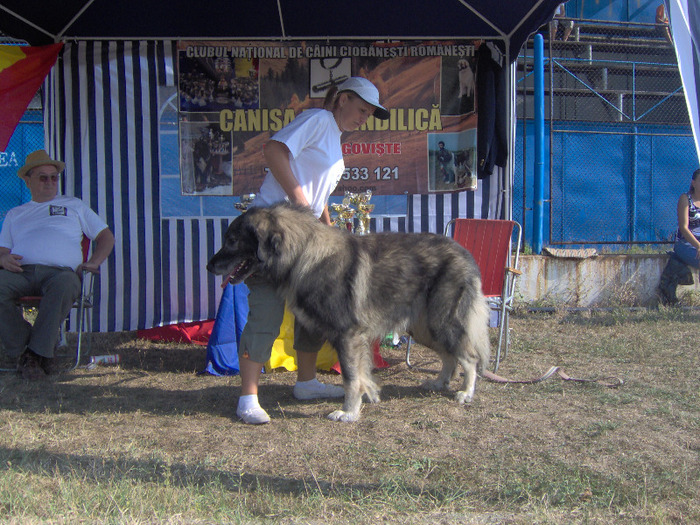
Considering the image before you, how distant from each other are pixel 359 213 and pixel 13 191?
6432 millimetres

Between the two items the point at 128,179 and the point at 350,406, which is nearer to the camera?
the point at 350,406

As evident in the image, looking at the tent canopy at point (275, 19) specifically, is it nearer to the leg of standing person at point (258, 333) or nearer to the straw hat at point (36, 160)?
the straw hat at point (36, 160)

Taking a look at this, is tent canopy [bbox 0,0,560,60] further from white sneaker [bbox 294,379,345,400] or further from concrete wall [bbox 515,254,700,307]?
white sneaker [bbox 294,379,345,400]

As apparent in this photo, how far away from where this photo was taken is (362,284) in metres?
3.80

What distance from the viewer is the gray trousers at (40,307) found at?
4.71 metres

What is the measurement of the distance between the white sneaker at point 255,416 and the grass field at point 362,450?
68 millimetres

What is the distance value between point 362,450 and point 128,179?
3880 mm

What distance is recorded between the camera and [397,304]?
4020 millimetres

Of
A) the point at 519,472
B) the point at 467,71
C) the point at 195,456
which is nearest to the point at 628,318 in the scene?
the point at 467,71

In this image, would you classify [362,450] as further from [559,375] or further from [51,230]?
[51,230]

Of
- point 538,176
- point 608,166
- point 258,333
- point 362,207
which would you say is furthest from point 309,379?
point 608,166

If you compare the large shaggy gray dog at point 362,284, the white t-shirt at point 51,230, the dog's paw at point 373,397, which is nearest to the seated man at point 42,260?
the white t-shirt at point 51,230

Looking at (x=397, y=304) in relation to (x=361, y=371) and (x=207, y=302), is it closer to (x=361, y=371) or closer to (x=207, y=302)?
(x=361, y=371)

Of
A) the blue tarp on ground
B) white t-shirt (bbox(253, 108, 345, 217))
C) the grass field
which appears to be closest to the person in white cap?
white t-shirt (bbox(253, 108, 345, 217))
